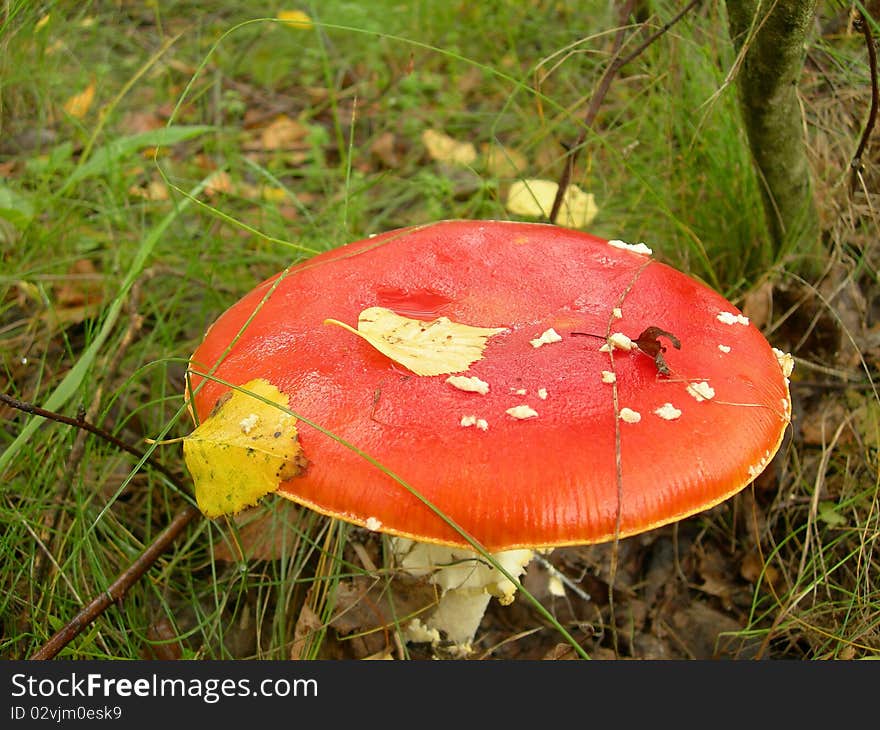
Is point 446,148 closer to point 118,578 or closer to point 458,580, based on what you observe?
point 458,580

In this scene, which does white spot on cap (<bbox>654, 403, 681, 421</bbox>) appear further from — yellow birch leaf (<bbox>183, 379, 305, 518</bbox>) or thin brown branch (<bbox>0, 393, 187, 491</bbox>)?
thin brown branch (<bbox>0, 393, 187, 491</bbox>)

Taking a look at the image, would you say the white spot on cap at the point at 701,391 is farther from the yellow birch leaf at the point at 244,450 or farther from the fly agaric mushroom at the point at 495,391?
the yellow birch leaf at the point at 244,450

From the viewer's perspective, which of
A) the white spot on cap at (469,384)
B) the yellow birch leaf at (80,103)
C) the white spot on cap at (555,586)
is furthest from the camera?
the yellow birch leaf at (80,103)

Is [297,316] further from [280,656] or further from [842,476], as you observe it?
[842,476]

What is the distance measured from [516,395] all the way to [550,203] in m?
1.56

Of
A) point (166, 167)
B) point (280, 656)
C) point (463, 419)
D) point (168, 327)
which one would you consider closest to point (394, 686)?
point (280, 656)

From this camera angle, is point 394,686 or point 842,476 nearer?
point 394,686

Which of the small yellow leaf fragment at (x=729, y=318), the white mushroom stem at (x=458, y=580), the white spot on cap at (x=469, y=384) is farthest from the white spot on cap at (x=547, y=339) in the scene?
the white mushroom stem at (x=458, y=580)

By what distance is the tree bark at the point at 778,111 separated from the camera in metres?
1.95

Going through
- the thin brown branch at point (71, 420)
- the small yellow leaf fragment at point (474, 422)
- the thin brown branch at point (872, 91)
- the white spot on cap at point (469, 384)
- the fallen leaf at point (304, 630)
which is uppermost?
the thin brown branch at point (872, 91)

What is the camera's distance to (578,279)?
1.74m

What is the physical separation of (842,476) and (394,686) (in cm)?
154

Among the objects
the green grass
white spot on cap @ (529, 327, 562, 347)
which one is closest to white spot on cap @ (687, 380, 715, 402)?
white spot on cap @ (529, 327, 562, 347)

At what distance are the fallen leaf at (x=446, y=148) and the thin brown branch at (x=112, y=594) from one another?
7.22 ft
